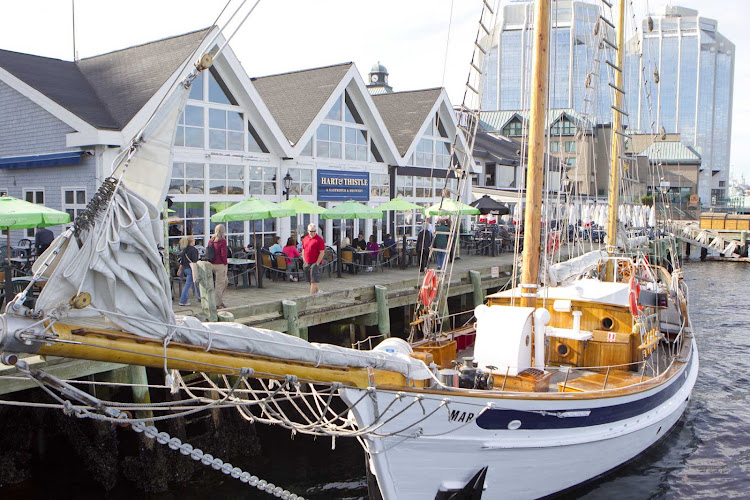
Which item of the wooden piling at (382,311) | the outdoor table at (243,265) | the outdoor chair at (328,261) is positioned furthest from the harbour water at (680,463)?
the outdoor chair at (328,261)

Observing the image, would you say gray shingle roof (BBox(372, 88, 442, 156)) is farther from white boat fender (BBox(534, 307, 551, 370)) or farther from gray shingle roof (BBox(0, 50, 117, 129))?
white boat fender (BBox(534, 307, 551, 370))

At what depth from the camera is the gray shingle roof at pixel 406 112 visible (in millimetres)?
29841

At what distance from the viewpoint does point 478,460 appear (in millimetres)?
8797

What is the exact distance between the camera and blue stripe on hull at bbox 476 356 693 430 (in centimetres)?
865

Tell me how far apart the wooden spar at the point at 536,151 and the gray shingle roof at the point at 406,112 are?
720 inches

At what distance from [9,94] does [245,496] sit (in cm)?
1536

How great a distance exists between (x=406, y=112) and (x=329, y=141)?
25.1ft

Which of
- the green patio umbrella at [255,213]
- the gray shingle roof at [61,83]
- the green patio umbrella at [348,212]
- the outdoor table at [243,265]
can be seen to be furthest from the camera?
the green patio umbrella at [348,212]

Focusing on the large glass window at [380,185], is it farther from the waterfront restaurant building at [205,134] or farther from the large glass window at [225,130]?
the large glass window at [225,130]

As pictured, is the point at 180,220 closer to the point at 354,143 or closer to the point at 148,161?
the point at 354,143

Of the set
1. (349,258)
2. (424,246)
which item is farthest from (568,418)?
(424,246)

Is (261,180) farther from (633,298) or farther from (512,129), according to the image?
(512,129)

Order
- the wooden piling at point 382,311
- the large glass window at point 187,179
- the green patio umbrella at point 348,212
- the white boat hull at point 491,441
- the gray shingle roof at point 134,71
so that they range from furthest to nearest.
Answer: the green patio umbrella at point 348,212, the large glass window at point 187,179, the gray shingle roof at point 134,71, the wooden piling at point 382,311, the white boat hull at point 491,441

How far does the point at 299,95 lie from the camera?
26094 millimetres
